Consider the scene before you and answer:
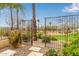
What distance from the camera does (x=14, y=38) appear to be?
2295 millimetres

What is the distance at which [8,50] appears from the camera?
2291 mm

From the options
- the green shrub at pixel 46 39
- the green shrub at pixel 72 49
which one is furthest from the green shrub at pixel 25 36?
the green shrub at pixel 72 49

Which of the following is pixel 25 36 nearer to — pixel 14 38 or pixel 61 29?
pixel 14 38

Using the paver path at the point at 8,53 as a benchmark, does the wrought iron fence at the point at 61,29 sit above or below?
above

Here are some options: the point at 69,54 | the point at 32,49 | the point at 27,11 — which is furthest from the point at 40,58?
the point at 27,11

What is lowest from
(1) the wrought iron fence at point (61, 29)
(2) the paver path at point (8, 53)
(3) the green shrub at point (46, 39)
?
(2) the paver path at point (8, 53)

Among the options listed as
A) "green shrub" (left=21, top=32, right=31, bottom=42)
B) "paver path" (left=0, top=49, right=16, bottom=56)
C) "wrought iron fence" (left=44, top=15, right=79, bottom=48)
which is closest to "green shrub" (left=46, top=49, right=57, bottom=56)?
"wrought iron fence" (left=44, top=15, right=79, bottom=48)

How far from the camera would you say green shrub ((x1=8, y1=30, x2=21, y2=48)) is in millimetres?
2293

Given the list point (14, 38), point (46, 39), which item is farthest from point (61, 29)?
point (14, 38)

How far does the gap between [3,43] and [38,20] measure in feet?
1.41

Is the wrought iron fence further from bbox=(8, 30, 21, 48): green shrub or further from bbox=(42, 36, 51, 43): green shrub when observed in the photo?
bbox=(8, 30, 21, 48): green shrub

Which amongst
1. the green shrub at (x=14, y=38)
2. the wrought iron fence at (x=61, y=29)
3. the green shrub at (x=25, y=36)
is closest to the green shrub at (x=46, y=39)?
the wrought iron fence at (x=61, y=29)

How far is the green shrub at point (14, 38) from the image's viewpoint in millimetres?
2293

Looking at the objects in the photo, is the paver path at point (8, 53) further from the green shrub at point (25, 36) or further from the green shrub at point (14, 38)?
the green shrub at point (25, 36)
